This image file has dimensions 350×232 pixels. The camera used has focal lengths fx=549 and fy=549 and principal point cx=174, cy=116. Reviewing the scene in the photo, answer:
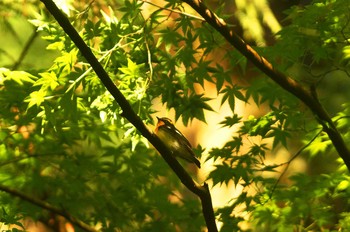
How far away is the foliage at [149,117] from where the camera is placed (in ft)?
9.19

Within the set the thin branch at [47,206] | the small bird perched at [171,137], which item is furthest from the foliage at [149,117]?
the small bird perched at [171,137]

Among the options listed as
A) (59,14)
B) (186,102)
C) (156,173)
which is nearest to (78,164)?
(156,173)

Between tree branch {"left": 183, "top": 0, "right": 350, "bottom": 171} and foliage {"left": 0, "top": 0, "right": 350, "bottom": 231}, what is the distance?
0.39ft

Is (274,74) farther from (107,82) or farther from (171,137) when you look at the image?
(107,82)

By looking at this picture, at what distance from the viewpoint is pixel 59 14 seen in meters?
1.88

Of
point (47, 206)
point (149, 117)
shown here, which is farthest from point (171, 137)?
point (47, 206)

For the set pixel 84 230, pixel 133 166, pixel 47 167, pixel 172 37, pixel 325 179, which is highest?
pixel 172 37

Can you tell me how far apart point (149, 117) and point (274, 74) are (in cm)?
68

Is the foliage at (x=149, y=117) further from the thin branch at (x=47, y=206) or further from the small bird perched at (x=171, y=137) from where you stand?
the small bird perched at (x=171, y=137)

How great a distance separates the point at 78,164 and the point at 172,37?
1192mm

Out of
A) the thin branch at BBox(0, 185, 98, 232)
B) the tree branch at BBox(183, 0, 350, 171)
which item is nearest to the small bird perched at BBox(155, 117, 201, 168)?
the tree branch at BBox(183, 0, 350, 171)

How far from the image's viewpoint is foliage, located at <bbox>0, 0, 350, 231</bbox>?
2801 mm

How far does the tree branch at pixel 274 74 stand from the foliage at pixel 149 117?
119 mm

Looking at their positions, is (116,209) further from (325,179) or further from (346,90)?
(346,90)
